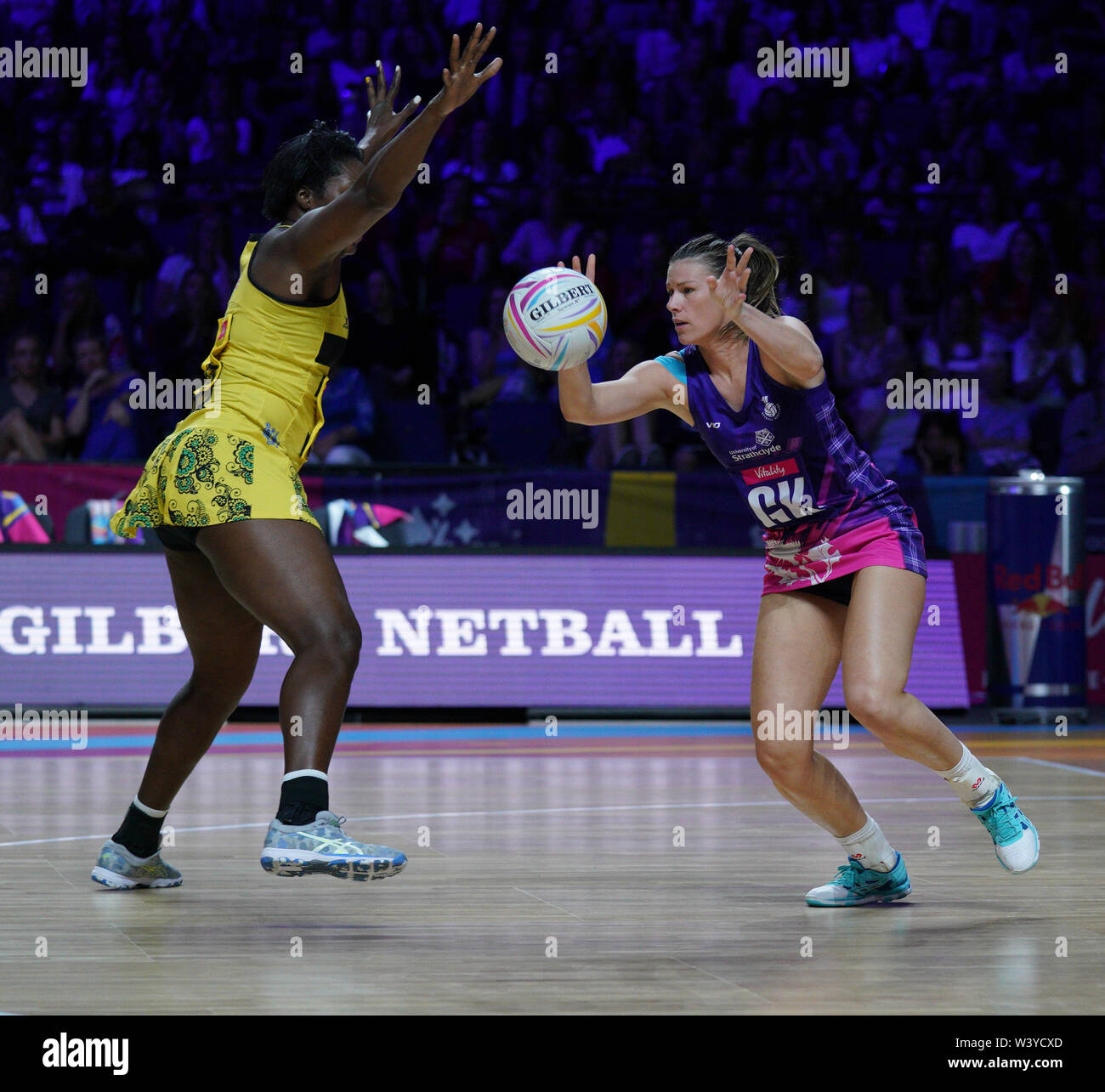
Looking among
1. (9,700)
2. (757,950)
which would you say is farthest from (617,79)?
(757,950)

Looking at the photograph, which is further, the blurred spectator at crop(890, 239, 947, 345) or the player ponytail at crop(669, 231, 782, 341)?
the blurred spectator at crop(890, 239, 947, 345)

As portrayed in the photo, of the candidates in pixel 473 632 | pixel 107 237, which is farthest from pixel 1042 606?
pixel 107 237

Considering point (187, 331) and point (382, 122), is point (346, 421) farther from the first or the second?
point (382, 122)

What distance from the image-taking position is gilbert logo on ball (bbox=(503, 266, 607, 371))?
4852 millimetres

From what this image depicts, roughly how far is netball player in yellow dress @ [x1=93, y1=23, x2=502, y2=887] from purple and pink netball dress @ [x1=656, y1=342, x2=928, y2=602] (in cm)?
123

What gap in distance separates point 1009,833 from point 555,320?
203 cm

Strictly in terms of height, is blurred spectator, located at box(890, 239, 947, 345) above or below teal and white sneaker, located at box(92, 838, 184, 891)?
above

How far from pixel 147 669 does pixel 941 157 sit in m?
8.77

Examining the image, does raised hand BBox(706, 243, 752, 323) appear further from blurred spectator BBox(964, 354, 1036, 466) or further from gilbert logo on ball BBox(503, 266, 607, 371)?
blurred spectator BBox(964, 354, 1036, 466)

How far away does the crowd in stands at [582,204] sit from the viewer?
488 inches

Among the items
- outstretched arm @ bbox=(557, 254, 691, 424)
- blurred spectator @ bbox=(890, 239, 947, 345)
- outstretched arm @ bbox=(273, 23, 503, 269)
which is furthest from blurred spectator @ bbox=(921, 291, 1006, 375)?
outstretched arm @ bbox=(273, 23, 503, 269)

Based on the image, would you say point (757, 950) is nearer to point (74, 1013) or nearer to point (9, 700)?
point (74, 1013)

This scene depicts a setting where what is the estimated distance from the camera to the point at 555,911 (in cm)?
476

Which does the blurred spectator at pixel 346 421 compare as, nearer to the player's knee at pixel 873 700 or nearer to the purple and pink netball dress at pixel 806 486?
the purple and pink netball dress at pixel 806 486
